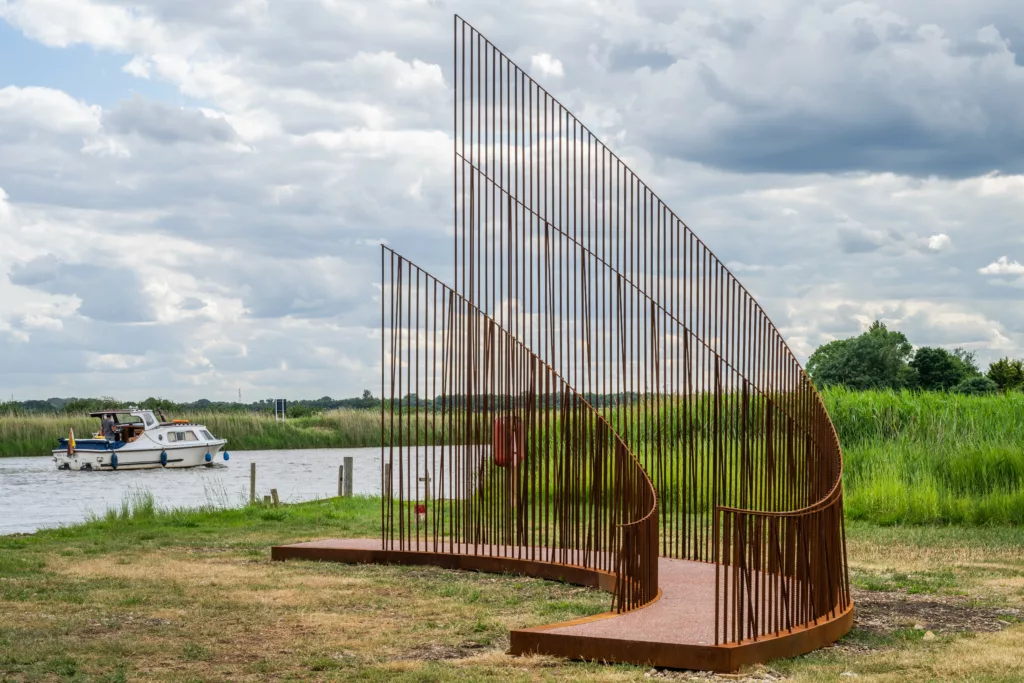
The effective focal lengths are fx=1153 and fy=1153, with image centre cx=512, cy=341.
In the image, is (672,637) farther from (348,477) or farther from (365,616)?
(348,477)

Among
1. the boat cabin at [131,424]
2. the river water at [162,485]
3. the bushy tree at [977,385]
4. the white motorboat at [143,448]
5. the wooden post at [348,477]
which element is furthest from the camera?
the bushy tree at [977,385]

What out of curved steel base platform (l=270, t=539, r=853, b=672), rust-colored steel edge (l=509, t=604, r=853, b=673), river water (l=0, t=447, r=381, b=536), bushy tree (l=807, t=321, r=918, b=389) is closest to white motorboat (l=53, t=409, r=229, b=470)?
river water (l=0, t=447, r=381, b=536)

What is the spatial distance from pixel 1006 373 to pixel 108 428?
35127 mm

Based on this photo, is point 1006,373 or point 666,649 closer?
point 666,649

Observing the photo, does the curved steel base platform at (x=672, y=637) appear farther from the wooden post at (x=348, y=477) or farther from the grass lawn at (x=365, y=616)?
the wooden post at (x=348, y=477)

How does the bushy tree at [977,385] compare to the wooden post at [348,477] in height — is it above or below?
above

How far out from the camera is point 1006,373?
47594 millimetres

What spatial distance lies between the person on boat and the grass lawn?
25.9 meters

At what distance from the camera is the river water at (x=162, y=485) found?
2364 centimetres

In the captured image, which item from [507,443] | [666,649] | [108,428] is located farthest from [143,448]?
[666,649]

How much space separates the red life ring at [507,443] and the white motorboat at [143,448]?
29.1 m

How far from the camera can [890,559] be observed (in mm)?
11641

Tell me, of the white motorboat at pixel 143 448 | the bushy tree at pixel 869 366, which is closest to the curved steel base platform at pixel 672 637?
the white motorboat at pixel 143 448

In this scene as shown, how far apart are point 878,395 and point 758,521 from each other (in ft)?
49.5
